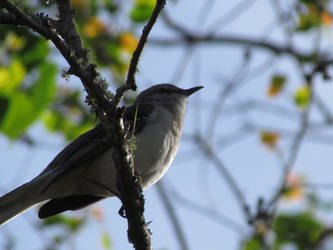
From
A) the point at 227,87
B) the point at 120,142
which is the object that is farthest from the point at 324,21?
the point at 120,142

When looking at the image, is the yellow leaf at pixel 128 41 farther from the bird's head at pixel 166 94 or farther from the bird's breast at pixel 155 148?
the bird's breast at pixel 155 148

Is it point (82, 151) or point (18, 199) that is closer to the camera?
point (18, 199)

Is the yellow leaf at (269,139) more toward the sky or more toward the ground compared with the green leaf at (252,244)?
Result: more toward the sky

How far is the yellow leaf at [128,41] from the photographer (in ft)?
25.0

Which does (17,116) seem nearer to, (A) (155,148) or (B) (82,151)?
(B) (82,151)

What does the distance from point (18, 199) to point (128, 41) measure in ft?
10.4

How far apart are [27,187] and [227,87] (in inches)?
129

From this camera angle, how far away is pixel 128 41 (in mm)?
7641

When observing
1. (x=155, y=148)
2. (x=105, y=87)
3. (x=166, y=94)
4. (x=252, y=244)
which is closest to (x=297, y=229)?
(x=252, y=244)

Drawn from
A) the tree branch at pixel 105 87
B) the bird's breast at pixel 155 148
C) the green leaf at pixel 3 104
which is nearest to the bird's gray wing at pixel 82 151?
the bird's breast at pixel 155 148

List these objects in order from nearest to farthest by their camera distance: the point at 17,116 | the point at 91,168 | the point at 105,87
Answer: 1. the point at 105,87
2. the point at 17,116
3. the point at 91,168

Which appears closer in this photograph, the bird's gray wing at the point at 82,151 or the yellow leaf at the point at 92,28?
the bird's gray wing at the point at 82,151

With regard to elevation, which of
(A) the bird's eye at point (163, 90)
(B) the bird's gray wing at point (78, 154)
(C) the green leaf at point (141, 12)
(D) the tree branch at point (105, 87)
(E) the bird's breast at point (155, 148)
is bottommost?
(D) the tree branch at point (105, 87)

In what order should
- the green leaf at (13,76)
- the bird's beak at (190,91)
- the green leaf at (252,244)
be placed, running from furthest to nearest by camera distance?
the bird's beak at (190,91)
the green leaf at (252,244)
the green leaf at (13,76)
